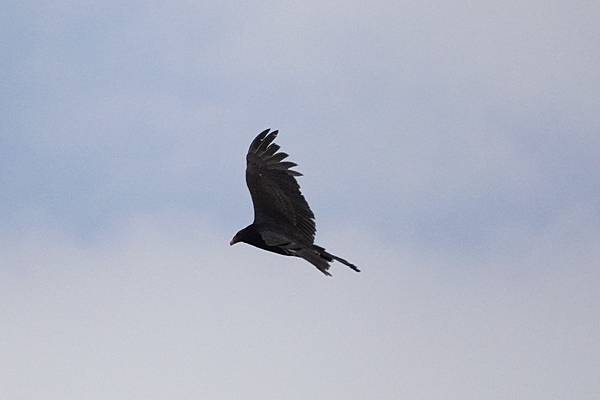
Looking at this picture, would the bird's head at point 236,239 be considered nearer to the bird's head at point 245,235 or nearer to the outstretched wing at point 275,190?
the bird's head at point 245,235

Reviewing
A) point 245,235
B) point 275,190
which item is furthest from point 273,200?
point 245,235

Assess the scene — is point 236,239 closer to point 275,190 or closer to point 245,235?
point 245,235

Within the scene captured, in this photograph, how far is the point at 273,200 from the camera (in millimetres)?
31109

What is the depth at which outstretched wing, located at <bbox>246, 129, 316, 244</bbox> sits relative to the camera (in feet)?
101

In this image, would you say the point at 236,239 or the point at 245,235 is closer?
the point at 245,235

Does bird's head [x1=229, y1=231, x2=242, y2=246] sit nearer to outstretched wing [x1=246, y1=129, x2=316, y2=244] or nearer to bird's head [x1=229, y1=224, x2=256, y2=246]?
bird's head [x1=229, y1=224, x2=256, y2=246]

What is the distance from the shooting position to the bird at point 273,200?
Answer: 30766 millimetres

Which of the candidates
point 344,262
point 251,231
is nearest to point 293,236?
point 251,231

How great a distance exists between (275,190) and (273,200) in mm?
281

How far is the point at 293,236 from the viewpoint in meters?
30.6

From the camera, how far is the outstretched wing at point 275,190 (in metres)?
30.8

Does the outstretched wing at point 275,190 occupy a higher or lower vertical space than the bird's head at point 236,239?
higher

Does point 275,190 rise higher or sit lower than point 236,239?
higher

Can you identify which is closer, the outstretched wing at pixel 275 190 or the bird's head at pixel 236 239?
the outstretched wing at pixel 275 190
